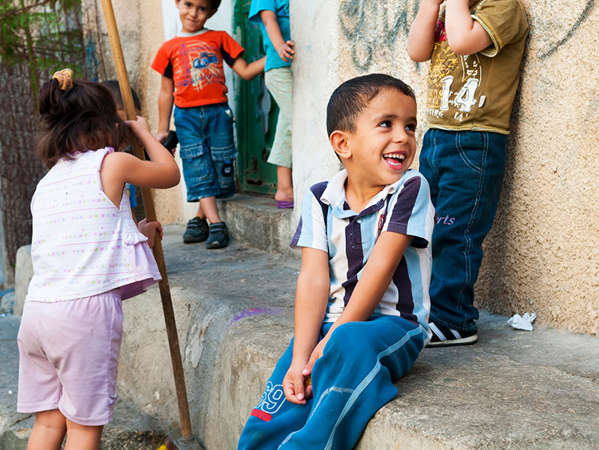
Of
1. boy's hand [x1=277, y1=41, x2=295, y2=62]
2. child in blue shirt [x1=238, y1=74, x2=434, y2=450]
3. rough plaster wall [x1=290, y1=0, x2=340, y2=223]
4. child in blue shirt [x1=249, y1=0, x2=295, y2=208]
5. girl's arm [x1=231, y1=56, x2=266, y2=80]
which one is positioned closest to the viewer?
child in blue shirt [x1=238, y1=74, x2=434, y2=450]

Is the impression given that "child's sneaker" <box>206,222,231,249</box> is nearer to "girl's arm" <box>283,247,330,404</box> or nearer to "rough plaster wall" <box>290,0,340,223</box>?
"rough plaster wall" <box>290,0,340,223</box>

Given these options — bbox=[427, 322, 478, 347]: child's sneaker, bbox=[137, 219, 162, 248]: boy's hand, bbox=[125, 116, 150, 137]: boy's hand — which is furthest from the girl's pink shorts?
bbox=[427, 322, 478, 347]: child's sneaker

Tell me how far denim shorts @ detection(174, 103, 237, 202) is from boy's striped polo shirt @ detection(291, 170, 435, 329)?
2295mm

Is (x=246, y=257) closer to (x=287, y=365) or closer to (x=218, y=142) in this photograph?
(x=218, y=142)

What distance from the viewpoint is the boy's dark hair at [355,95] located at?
1.92 m

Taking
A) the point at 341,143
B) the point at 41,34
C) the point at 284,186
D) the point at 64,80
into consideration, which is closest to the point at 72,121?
the point at 64,80

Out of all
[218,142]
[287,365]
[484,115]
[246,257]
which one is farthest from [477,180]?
[218,142]

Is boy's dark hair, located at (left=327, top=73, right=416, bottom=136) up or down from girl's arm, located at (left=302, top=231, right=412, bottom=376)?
up

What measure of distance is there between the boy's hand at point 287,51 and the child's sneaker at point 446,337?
6.19ft

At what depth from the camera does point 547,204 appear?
236 centimetres

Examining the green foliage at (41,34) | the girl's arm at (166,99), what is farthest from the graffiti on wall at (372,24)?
the green foliage at (41,34)

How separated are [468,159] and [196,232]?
2440 mm

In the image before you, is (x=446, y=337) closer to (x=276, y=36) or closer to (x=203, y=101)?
(x=276, y=36)

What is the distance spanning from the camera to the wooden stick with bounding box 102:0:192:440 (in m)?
2.36
